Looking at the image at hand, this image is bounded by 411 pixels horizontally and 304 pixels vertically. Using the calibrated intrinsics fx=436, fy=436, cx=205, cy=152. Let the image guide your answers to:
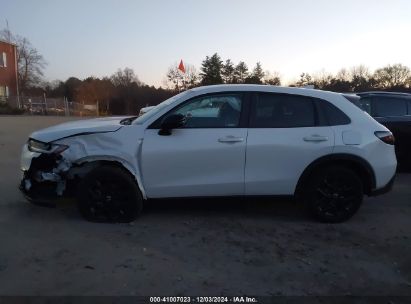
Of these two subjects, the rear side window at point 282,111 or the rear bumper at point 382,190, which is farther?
the rear bumper at point 382,190

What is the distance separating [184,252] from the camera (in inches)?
172

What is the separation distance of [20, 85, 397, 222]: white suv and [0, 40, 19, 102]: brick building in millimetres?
48756

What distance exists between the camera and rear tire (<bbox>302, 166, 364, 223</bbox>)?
5.30 meters

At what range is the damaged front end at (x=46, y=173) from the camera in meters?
5.10

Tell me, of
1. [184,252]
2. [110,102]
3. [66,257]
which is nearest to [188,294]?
[184,252]

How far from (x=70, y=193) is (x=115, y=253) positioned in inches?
48.3

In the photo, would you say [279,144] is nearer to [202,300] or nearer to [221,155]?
[221,155]

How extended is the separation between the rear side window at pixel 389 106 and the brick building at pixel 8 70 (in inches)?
1887

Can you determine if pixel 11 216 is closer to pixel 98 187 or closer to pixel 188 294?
pixel 98 187

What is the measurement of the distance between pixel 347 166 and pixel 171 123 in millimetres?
2231

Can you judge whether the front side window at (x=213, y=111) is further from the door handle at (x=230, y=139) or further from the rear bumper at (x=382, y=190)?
the rear bumper at (x=382, y=190)

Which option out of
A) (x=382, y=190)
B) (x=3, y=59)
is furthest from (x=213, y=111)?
(x=3, y=59)

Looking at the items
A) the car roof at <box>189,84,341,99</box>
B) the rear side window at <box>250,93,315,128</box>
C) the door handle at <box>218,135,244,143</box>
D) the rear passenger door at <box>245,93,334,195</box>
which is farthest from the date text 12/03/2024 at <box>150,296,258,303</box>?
the car roof at <box>189,84,341,99</box>

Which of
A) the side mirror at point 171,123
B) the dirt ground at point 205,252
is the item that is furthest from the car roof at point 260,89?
the dirt ground at point 205,252
